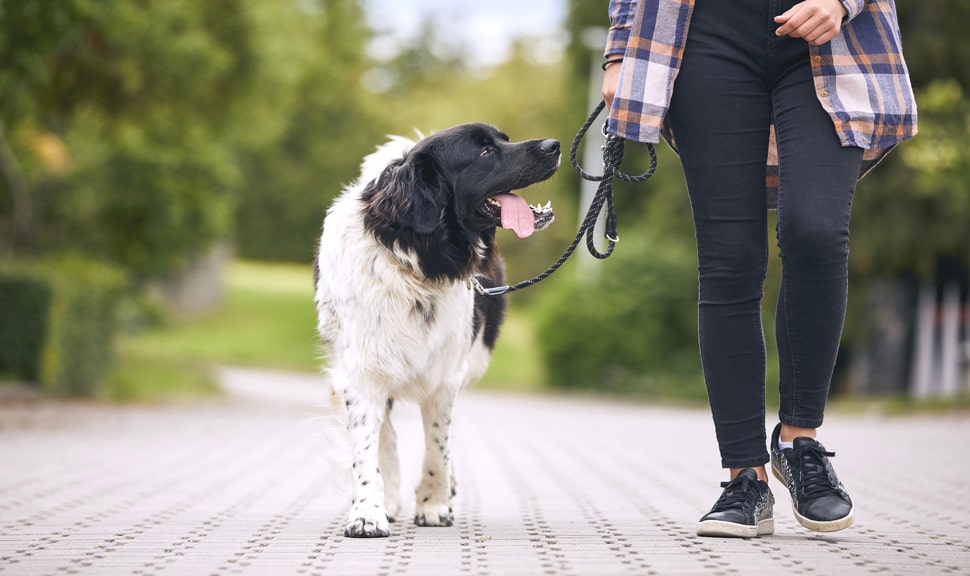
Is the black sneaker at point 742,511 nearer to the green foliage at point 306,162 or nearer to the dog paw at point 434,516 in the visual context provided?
the dog paw at point 434,516

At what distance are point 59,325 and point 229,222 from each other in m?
14.8

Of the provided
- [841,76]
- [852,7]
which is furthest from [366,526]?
[852,7]

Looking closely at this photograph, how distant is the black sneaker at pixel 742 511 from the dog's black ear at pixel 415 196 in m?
1.58

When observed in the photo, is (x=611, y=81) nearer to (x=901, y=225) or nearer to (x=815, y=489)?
(x=815, y=489)

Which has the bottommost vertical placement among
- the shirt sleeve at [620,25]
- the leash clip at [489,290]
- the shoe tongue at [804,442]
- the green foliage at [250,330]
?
the green foliage at [250,330]

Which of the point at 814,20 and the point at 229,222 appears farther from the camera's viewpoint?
the point at 229,222

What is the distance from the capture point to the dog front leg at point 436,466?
207 inches

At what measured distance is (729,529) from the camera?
4219mm

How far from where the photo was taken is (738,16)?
13.8 feet

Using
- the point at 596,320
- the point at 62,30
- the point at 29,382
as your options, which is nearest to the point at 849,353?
the point at 596,320

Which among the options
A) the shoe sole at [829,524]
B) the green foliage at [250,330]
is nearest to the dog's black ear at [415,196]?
the shoe sole at [829,524]

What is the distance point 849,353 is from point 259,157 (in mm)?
29634

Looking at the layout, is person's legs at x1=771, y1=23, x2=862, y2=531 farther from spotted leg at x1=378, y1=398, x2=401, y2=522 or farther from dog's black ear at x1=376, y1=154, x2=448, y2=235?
spotted leg at x1=378, y1=398, x2=401, y2=522

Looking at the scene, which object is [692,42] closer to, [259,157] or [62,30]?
[62,30]
